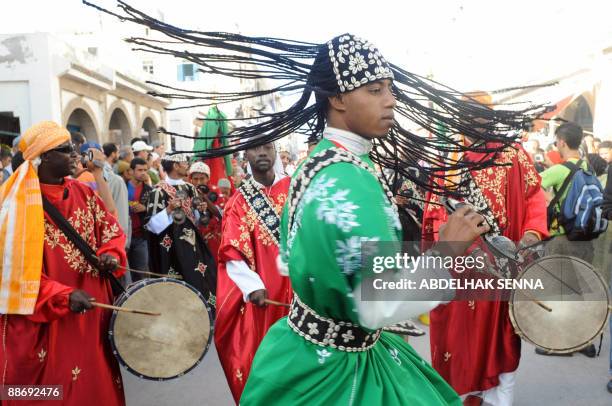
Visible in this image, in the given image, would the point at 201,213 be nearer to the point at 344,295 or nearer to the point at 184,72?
the point at 344,295

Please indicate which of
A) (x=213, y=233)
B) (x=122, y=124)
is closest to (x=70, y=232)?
(x=213, y=233)

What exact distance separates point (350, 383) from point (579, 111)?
61.7 ft

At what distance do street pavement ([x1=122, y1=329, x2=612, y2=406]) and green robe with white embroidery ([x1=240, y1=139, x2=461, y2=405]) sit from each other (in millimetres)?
2919

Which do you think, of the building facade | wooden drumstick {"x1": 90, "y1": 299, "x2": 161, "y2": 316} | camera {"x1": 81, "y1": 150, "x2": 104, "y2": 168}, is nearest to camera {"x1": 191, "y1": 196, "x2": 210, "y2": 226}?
camera {"x1": 81, "y1": 150, "x2": 104, "y2": 168}

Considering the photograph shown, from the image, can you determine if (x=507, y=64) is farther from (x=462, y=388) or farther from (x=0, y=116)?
(x=462, y=388)

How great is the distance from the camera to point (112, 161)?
24.5 feet

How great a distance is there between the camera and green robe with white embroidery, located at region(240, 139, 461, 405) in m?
1.66

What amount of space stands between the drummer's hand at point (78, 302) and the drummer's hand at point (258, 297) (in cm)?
93

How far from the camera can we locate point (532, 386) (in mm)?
4738

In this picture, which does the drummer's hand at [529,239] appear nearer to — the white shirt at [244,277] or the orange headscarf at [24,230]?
the white shirt at [244,277]

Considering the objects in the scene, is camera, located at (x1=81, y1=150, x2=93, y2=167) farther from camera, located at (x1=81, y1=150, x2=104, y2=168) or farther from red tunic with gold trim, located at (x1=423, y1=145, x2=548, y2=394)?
red tunic with gold trim, located at (x1=423, y1=145, x2=548, y2=394)

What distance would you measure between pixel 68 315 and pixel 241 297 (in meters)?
1.06

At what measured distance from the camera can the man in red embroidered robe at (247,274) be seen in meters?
3.64

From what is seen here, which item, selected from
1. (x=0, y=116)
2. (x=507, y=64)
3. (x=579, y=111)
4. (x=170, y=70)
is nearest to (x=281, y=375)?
(x=0, y=116)
